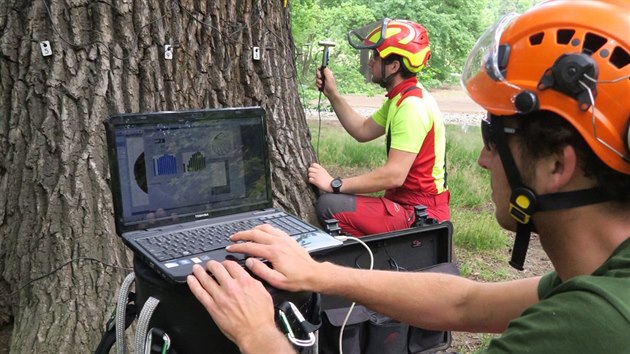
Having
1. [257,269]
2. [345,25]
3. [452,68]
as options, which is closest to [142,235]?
[257,269]

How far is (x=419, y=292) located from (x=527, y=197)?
649 millimetres

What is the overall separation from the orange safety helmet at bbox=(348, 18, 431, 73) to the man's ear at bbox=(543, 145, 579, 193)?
2724mm

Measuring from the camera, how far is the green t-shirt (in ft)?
4.07

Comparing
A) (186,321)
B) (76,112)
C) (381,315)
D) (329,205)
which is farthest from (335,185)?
(186,321)

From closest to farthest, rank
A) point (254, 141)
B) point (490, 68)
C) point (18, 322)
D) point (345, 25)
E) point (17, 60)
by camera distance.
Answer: point (490, 68) → point (254, 141) → point (17, 60) → point (18, 322) → point (345, 25)

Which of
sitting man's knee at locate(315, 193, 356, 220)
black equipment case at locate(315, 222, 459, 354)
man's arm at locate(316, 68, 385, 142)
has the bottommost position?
black equipment case at locate(315, 222, 459, 354)

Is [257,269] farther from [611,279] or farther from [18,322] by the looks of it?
[18,322]

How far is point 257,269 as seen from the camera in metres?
1.70

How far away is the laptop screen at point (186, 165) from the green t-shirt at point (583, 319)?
1135 millimetres

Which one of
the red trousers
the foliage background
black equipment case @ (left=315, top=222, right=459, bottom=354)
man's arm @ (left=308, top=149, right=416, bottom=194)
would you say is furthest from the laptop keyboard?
the foliage background

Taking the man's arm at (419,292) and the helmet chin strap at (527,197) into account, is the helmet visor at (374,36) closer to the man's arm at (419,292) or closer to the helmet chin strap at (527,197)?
the man's arm at (419,292)

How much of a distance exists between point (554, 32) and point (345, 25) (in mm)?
15640

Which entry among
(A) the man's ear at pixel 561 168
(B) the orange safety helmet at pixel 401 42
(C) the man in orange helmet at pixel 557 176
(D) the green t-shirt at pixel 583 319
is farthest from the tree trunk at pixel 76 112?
(D) the green t-shirt at pixel 583 319

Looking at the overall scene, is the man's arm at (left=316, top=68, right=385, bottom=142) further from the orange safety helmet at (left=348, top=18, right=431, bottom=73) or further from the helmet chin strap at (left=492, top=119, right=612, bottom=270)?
the helmet chin strap at (left=492, top=119, right=612, bottom=270)
